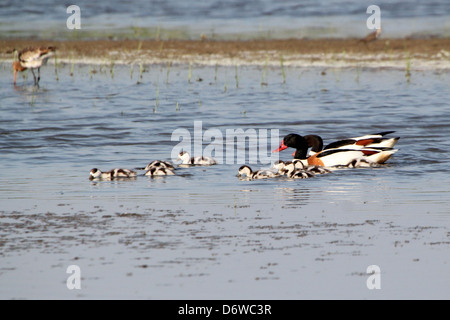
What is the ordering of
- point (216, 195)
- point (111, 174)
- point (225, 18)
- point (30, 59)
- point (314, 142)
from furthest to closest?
point (225, 18), point (30, 59), point (314, 142), point (111, 174), point (216, 195)

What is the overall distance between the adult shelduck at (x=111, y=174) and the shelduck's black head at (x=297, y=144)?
237 centimetres

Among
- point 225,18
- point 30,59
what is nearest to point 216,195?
point 30,59

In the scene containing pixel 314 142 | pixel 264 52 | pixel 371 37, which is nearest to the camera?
pixel 314 142

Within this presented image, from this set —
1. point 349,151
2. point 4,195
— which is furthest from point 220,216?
point 349,151

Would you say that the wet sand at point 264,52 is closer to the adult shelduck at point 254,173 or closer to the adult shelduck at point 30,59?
the adult shelduck at point 30,59

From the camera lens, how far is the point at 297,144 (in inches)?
432

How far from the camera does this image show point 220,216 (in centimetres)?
727

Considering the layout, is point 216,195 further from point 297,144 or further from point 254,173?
point 297,144

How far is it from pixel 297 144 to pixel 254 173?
1633mm

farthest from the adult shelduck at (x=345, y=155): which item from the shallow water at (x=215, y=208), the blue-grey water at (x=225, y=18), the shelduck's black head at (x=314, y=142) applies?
the blue-grey water at (x=225, y=18)

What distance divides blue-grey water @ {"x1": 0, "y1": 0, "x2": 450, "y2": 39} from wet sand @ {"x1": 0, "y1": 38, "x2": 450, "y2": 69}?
1.44m

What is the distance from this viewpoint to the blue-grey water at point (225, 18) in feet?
83.5

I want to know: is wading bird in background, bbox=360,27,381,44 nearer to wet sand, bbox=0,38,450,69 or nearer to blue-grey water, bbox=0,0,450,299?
wet sand, bbox=0,38,450,69

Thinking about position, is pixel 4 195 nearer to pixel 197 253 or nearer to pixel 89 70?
pixel 197 253
